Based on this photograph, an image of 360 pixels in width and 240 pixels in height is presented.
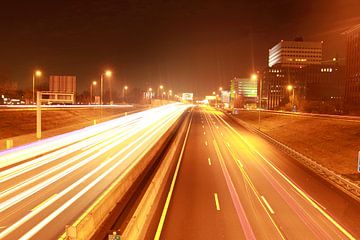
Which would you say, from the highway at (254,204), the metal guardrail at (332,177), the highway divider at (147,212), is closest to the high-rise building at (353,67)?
the metal guardrail at (332,177)

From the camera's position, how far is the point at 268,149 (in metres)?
40.9

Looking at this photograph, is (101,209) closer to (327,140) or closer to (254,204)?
(254,204)

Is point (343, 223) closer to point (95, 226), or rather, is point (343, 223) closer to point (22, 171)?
point (95, 226)

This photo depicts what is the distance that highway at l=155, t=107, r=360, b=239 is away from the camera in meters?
15.7

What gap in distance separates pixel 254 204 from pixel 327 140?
87.6ft

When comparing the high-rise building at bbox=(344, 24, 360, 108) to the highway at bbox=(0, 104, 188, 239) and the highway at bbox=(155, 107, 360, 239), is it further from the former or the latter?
the highway at bbox=(0, 104, 188, 239)

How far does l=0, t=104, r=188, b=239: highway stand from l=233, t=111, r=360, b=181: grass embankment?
19.9m

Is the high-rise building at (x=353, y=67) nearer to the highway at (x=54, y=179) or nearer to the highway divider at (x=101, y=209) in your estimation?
the highway at (x=54, y=179)

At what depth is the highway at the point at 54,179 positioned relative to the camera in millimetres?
14906

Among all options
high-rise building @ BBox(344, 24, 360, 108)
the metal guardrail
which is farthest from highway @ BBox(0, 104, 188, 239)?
high-rise building @ BBox(344, 24, 360, 108)

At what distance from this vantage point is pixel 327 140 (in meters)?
41.9

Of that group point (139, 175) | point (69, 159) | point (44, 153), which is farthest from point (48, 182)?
point (44, 153)

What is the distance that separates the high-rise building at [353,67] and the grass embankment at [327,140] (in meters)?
67.7

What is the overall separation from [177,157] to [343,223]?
20165mm
